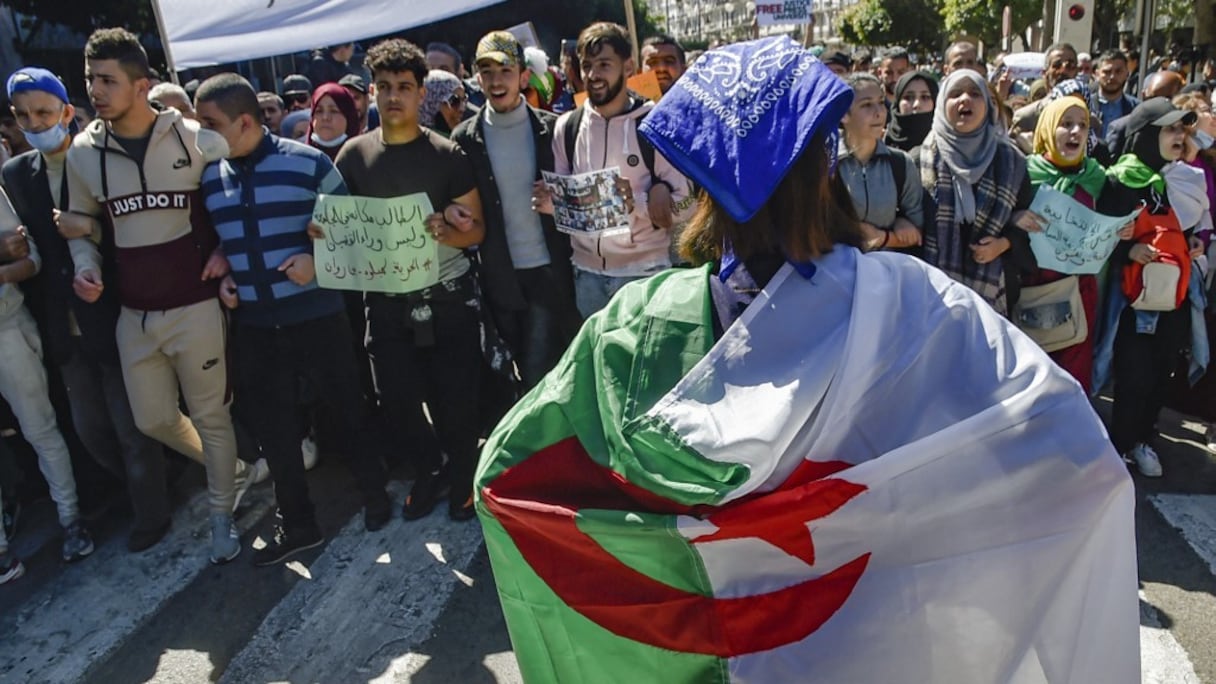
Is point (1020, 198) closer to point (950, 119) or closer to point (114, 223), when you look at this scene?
point (950, 119)

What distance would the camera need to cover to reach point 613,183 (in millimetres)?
4242

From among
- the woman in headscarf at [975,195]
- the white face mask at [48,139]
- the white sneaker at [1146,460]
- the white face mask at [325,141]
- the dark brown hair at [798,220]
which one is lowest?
the white sneaker at [1146,460]

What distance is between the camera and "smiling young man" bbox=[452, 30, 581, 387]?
4555 mm

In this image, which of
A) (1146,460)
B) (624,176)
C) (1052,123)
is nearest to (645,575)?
(624,176)

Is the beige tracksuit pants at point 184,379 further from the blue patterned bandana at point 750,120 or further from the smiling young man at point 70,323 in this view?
the blue patterned bandana at point 750,120

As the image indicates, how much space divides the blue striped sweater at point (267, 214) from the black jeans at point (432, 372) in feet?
1.41

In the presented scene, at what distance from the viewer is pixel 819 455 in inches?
75.7

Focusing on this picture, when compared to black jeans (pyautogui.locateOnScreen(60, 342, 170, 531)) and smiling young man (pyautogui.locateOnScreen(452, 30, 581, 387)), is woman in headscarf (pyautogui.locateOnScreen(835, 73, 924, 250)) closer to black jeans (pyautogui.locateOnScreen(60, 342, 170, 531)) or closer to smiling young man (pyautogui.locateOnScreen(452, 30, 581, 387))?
smiling young man (pyautogui.locateOnScreen(452, 30, 581, 387))

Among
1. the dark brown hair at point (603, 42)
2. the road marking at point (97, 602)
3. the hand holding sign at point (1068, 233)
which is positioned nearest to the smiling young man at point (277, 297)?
the road marking at point (97, 602)

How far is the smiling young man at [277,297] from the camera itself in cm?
407

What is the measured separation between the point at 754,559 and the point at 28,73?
163 inches

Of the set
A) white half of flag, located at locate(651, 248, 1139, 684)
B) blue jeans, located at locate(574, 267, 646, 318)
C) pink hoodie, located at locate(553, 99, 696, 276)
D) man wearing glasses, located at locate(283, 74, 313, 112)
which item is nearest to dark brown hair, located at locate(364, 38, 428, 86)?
pink hoodie, located at locate(553, 99, 696, 276)

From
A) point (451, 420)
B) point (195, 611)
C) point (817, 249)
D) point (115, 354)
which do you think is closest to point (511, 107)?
point (451, 420)

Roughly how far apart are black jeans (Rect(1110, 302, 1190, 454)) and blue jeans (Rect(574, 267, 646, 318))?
250 cm
